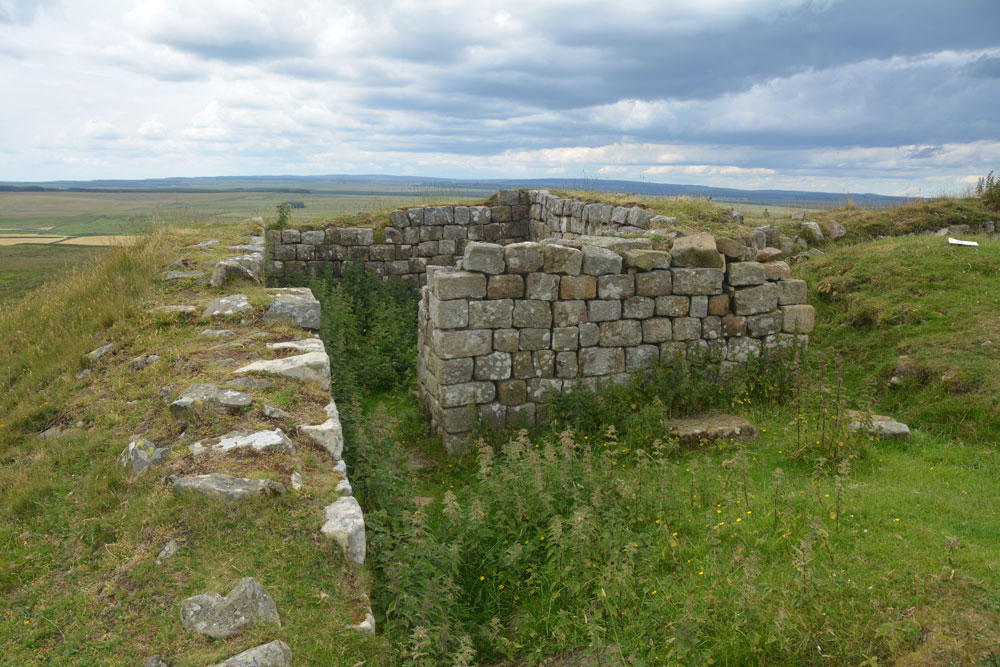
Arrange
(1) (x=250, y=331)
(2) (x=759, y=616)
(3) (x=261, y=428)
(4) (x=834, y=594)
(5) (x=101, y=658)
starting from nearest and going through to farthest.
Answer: (5) (x=101, y=658), (2) (x=759, y=616), (4) (x=834, y=594), (3) (x=261, y=428), (1) (x=250, y=331)

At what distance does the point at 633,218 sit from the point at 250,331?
762 cm

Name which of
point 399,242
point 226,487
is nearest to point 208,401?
A: point 226,487

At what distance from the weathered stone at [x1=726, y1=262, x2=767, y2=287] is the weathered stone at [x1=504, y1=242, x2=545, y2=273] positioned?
2659 millimetres

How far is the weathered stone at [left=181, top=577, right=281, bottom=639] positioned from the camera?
123 inches

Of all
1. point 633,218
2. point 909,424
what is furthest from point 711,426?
point 633,218

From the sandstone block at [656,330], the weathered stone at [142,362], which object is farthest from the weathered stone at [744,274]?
the weathered stone at [142,362]

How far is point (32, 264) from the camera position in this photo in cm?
1354

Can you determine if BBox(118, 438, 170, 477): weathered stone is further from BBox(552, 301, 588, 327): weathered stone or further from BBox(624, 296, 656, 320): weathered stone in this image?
BBox(624, 296, 656, 320): weathered stone

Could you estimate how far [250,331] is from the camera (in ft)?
23.0

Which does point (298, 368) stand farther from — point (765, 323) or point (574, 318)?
point (765, 323)

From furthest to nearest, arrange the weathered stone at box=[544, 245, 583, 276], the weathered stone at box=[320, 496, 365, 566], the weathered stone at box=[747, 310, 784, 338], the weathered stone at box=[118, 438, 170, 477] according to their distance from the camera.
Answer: the weathered stone at box=[747, 310, 784, 338] → the weathered stone at box=[544, 245, 583, 276] → the weathered stone at box=[118, 438, 170, 477] → the weathered stone at box=[320, 496, 365, 566]

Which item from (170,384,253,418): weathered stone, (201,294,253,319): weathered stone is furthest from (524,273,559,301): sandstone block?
(170,384,253,418): weathered stone

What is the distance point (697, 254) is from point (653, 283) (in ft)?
2.42

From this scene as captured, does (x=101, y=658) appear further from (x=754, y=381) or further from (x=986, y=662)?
(x=754, y=381)
